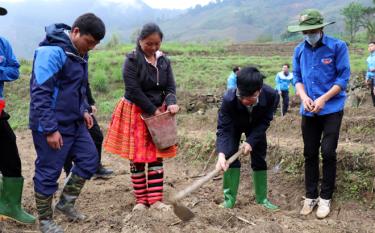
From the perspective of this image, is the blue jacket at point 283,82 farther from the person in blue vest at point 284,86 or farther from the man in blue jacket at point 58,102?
the man in blue jacket at point 58,102

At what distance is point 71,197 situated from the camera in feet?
11.8

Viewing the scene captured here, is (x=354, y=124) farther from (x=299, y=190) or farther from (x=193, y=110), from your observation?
(x=193, y=110)

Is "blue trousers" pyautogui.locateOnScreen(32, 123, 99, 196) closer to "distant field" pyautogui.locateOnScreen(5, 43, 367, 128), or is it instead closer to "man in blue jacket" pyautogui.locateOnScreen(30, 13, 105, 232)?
"man in blue jacket" pyautogui.locateOnScreen(30, 13, 105, 232)

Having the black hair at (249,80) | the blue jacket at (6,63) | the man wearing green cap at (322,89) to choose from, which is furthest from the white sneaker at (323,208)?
the blue jacket at (6,63)

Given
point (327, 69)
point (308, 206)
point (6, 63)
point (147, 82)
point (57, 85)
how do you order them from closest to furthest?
1. point (57, 85)
2. point (6, 63)
3. point (147, 82)
4. point (327, 69)
5. point (308, 206)

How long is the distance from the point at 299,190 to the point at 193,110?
6.73 metres

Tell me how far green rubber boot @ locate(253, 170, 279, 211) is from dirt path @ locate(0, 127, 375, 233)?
9 cm

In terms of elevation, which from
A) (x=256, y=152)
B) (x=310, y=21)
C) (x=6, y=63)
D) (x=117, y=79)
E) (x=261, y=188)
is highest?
(x=310, y=21)

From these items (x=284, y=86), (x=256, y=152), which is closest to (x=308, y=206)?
(x=256, y=152)

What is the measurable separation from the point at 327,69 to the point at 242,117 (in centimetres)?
84

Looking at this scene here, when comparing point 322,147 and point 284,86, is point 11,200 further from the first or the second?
point 284,86

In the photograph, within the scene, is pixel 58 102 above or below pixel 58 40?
below

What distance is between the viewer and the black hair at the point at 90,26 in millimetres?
3223

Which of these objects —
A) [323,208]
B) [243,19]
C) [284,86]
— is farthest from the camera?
[243,19]
